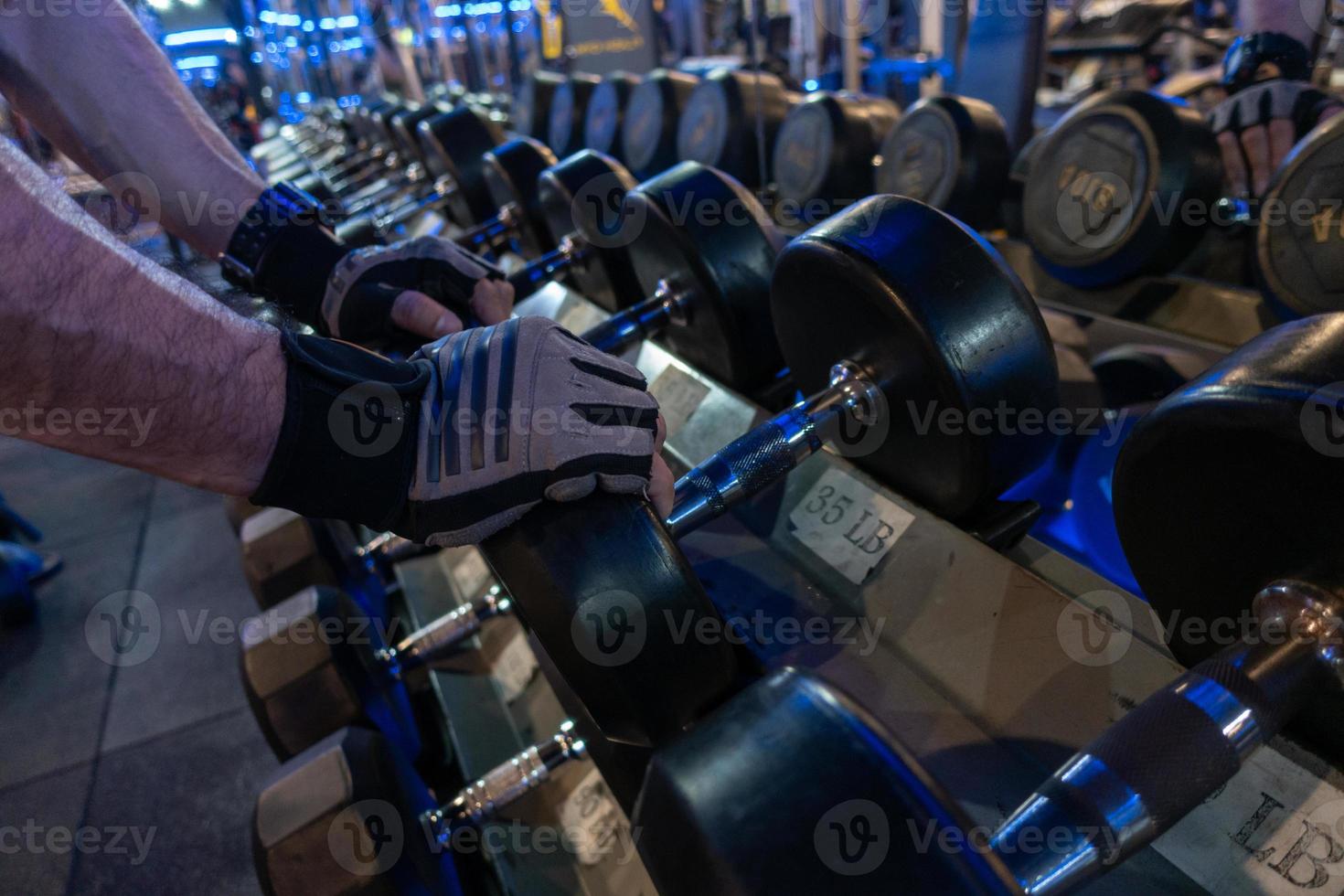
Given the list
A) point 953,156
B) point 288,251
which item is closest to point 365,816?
point 288,251

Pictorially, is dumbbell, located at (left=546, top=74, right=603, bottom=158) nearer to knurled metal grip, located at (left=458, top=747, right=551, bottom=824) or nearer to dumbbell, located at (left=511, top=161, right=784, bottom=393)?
dumbbell, located at (left=511, top=161, right=784, bottom=393)

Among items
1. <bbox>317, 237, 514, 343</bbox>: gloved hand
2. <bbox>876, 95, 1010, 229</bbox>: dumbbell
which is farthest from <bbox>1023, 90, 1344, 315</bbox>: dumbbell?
<bbox>317, 237, 514, 343</bbox>: gloved hand

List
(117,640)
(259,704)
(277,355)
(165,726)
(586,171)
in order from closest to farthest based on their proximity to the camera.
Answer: (277,355) < (259,704) < (586,171) < (165,726) < (117,640)

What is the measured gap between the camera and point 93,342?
0.58 meters

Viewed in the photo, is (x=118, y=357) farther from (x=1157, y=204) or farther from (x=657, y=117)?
(x=657, y=117)

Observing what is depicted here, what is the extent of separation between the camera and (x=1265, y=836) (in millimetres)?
685

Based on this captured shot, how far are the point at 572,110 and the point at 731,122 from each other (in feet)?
3.56

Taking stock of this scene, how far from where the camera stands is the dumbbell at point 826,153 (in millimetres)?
2164

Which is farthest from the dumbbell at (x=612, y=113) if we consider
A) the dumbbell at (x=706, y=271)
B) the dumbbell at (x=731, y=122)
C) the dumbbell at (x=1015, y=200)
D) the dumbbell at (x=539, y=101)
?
the dumbbell at (x=706, y=271)

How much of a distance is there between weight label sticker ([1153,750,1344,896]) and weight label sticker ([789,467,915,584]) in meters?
0.44

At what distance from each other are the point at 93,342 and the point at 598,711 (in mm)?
578

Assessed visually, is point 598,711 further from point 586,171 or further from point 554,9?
point 554,9

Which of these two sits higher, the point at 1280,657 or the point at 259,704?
the point at 1280,657

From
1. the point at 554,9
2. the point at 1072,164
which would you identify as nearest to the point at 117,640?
the point at 1072,164
